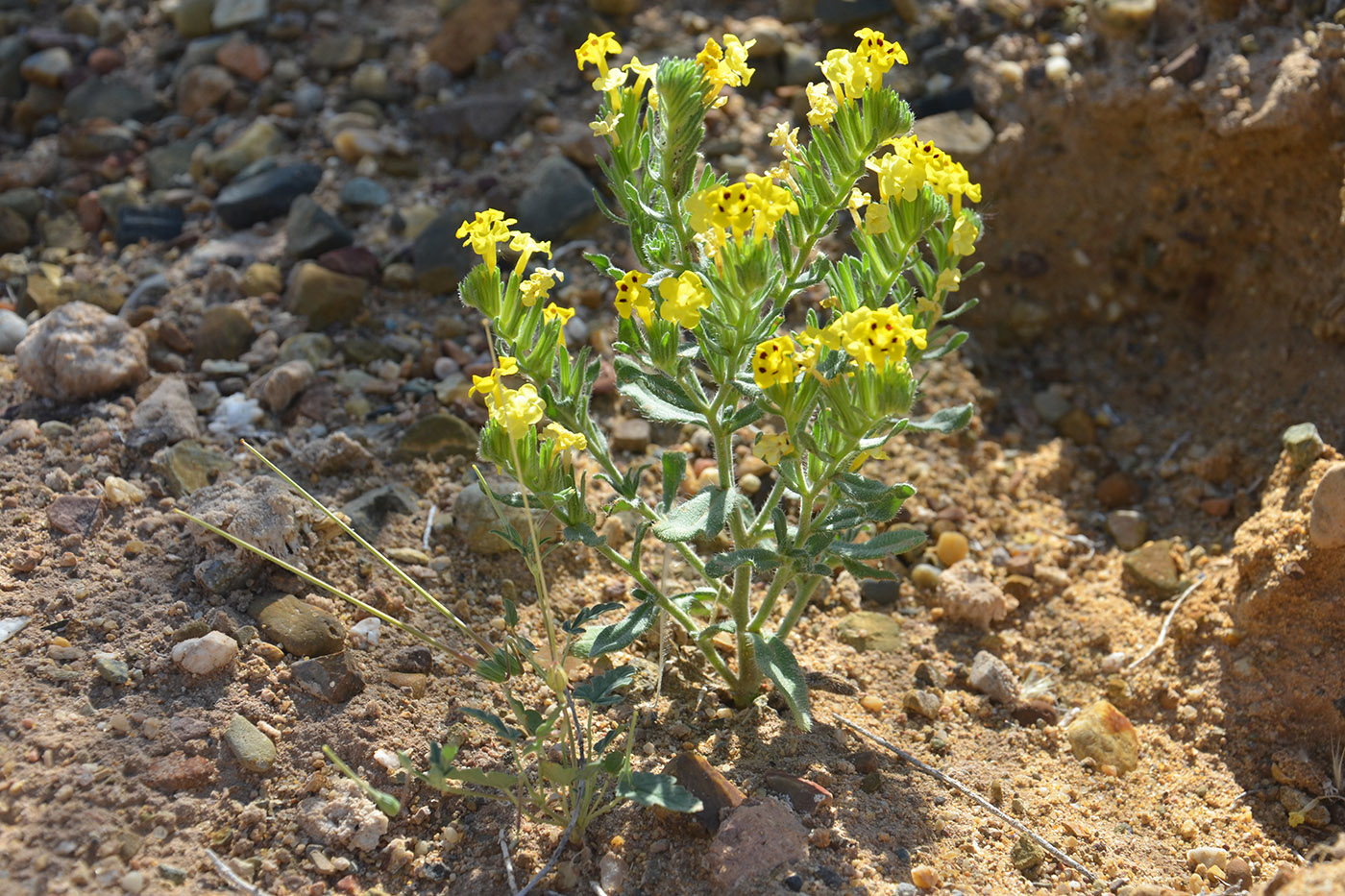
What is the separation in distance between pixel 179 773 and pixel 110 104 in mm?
3887

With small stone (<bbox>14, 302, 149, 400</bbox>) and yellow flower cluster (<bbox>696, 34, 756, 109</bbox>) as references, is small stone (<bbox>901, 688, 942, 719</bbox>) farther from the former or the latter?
small stone (<bbox>14, 302, 149, 400</bbox>)

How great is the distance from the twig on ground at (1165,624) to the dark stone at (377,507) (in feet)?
7.98

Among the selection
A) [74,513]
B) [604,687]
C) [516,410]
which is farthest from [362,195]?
[604,687]

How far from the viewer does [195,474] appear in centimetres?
355

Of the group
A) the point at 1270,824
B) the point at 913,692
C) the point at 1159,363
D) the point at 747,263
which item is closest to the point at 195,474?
the point at 747,263

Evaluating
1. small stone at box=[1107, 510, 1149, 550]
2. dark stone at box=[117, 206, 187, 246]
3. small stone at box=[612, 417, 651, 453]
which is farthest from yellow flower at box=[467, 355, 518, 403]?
dark stone at box=[117, 206, 187, 246]

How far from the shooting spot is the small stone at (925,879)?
8.90 ft

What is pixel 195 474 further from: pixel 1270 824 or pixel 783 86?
pixel 1270 824

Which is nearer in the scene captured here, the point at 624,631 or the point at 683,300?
the point at 683,300

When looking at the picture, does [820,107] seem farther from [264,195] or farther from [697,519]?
[264,195]

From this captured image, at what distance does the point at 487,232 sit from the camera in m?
2.72

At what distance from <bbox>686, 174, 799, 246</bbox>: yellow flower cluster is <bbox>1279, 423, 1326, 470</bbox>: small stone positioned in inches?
Answer: 85.6

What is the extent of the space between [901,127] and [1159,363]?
8.72ft

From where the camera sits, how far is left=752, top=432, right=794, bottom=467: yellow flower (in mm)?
2631
